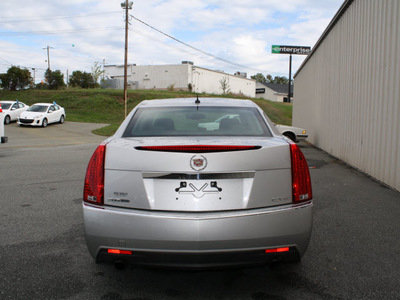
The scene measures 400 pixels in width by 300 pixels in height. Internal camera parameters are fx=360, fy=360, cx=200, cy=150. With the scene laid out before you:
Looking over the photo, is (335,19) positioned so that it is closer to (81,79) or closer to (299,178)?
(299,178)

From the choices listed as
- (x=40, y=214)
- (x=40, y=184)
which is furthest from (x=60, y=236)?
(x=40, y=184)

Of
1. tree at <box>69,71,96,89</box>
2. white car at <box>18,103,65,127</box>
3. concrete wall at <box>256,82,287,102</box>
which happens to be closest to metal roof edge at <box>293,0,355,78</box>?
white car at <box>18,103,65,127</box>

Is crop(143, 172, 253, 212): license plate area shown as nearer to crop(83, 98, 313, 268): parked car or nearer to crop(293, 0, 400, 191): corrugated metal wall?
crop(83, 98, 313, 268): parked car

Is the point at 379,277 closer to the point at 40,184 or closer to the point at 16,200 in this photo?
the point at 16,200

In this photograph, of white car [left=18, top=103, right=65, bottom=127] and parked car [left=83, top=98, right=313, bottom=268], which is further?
white car [left=18, top=103, right=65, bottom=127]

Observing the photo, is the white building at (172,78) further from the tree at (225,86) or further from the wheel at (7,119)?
the wheel at (7,119)

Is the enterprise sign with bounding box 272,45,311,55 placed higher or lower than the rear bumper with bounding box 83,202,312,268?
higher

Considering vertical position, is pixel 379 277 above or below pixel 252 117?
below

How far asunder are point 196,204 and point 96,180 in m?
0.79

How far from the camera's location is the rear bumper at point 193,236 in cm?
245

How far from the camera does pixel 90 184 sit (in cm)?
272

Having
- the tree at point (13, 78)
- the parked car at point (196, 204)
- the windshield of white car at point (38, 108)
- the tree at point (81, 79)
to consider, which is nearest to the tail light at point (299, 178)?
the parked car at point (196, 204)

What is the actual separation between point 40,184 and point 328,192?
546cm

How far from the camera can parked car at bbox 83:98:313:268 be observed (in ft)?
8.10
